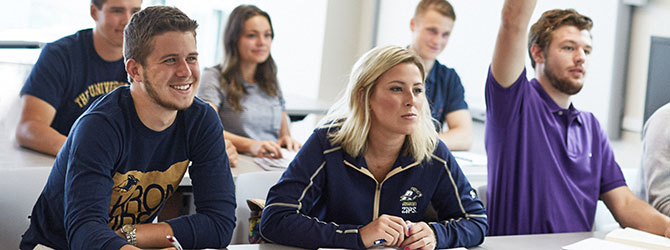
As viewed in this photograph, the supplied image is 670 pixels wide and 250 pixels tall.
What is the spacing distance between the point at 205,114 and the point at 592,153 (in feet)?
4.38

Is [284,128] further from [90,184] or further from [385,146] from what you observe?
[90,184]

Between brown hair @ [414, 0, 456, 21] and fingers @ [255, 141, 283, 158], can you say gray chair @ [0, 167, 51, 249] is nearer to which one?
fingers @ [255, 141, 283, 158]

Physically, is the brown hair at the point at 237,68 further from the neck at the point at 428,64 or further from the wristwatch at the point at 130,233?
the wristwatch at the point at 130,233

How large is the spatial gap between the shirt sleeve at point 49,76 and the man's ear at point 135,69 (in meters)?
0.97

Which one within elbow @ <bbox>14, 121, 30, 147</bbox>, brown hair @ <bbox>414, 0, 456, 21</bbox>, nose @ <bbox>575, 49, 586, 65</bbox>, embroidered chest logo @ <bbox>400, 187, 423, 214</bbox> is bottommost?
embroidered chest logo @ <bbox>400, 187, 423, 214</bbox>

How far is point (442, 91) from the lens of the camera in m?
3.47

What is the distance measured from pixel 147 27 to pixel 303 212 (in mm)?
638

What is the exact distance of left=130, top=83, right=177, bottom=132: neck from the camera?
171 cm

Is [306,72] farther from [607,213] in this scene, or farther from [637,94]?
[607,213]

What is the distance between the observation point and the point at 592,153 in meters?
2.38

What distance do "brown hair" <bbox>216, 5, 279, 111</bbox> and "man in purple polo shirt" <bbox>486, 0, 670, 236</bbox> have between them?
135 centimetres

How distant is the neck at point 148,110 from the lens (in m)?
1.71

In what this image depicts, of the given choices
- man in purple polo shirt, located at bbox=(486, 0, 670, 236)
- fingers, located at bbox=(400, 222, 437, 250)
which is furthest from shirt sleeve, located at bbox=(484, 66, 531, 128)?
fingers, located at bbox=(400, 222, 437, 250)

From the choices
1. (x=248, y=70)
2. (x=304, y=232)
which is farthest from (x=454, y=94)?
(x=304, y=232)
